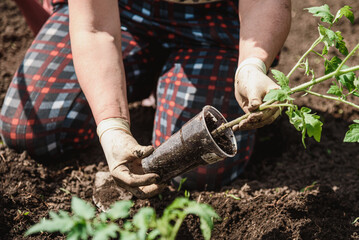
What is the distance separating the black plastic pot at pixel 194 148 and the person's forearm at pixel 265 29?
360mm

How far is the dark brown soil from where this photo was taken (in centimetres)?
150

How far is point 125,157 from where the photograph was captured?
138 centimetres

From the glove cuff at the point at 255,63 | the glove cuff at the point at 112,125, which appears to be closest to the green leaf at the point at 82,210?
the glove cuff at the point at 112,125

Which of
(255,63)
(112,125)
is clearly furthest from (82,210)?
(255,63)

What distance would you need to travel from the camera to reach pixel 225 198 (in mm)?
1646

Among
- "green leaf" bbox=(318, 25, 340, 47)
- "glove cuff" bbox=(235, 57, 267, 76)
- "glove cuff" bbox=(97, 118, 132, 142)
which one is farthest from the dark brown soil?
"green leaf" bbox=(318, 25, 340, 47)

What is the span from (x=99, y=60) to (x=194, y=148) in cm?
62

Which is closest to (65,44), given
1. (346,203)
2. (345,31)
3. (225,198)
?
(225,198)

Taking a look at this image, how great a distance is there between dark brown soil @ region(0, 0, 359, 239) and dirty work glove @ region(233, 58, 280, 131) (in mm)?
456

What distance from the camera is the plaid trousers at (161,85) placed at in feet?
6.11

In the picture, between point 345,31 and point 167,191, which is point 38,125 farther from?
point 345,31

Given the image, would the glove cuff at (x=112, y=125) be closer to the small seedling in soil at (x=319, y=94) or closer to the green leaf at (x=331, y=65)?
the small seedling in soil at (x=319, y=94)

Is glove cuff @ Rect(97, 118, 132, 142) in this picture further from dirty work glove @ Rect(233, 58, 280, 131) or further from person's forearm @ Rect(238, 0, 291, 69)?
person's forearm @ Rect(238, 0, 291, 69)

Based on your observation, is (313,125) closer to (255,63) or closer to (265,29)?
(255,63)
